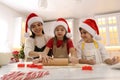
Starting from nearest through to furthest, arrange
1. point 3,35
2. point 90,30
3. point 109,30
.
Answer: point 90,30
point 3,35
point 109,30

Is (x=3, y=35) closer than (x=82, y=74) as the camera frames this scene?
No

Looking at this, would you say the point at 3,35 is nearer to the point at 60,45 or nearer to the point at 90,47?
the point at 60,45

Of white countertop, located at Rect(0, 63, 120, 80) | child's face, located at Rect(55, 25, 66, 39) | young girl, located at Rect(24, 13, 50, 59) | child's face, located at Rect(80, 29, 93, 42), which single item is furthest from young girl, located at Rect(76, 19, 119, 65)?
white countertop, located at Rect(0, 63, 120, 80)

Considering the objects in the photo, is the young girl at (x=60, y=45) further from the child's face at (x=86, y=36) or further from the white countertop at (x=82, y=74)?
the white countertop at (x=82, y=74)

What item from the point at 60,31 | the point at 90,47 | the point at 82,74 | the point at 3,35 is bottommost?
the point at 82,74

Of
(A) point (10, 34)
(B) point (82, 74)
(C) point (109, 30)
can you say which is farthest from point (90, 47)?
(A) point (10, 34)

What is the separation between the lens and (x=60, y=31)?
1.12m

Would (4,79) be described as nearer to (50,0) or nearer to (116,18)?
(50,0)

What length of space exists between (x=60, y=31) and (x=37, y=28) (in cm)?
20

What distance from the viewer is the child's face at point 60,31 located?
1.09 m

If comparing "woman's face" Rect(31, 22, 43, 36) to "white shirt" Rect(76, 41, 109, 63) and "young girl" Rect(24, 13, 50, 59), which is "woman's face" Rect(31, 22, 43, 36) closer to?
"young girl" Rect(24, 13, 50, 59)

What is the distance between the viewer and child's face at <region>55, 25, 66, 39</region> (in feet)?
3.59

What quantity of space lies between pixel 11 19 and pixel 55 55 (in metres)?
2.38

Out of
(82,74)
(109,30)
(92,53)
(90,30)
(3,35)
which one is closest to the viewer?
(82,74)
